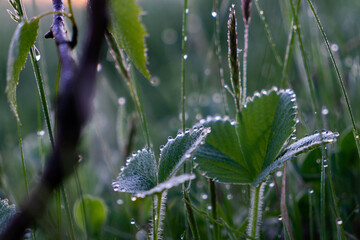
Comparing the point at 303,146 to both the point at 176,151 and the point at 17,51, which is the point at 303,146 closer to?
the point at 176,151

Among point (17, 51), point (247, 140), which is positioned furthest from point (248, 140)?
point (17, 51)

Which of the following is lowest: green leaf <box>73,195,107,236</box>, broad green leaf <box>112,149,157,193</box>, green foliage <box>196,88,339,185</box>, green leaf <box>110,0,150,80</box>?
green leaf <box>73,195,107,236</box>

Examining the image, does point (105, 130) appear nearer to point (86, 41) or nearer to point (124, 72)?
point (124, 72)

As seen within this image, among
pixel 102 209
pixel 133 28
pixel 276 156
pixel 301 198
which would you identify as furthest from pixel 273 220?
pixel 133 28

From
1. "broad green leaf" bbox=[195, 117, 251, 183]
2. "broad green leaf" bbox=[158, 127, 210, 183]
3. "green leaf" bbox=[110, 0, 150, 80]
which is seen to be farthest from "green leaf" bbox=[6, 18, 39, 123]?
"broad green leaf" bbox=[195, 117, 251, 183]

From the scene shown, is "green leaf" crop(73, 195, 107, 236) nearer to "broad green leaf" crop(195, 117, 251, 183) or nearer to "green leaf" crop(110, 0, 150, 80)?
"broad green leaf" crop(195, 117, 251, 183)

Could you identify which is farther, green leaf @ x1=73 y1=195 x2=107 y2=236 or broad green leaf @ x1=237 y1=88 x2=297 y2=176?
green leaf @ x1=73 y1=195 x2=107 y2=236

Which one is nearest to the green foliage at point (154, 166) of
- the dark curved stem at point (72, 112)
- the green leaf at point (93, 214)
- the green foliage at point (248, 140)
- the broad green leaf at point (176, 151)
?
the broad green leaf at point (176, 151)
